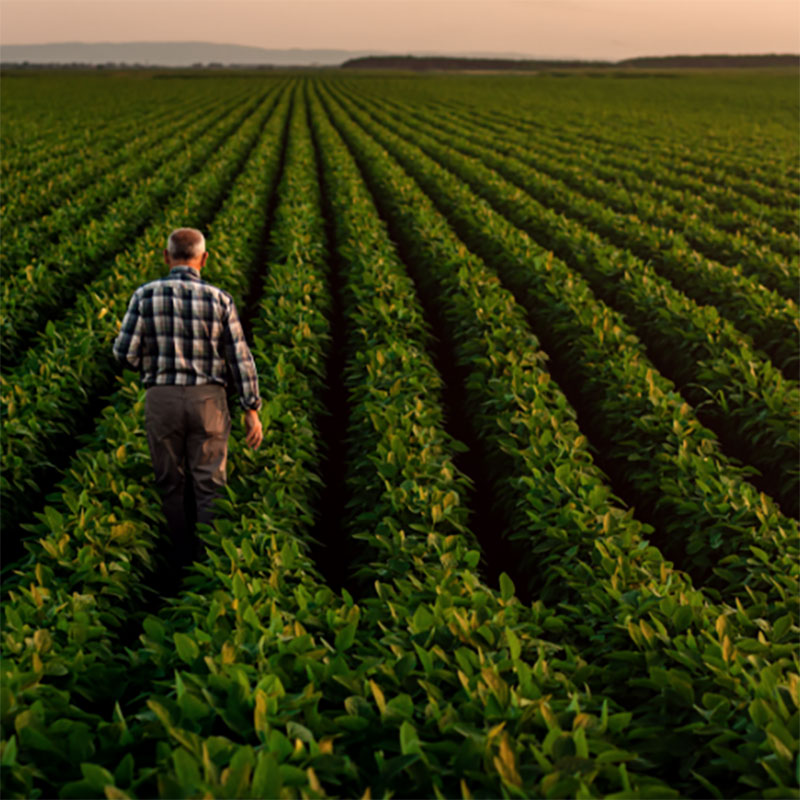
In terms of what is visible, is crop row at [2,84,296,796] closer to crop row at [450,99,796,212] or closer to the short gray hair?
the short gray hair

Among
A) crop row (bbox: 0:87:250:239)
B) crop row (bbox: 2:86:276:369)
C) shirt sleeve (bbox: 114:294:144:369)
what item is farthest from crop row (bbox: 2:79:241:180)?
shirt sleeve (bbox: 114:294:144:369)

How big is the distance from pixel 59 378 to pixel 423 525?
4118 mm

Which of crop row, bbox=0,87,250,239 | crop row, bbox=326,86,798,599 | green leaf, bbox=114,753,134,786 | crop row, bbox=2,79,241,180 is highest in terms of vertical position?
crop row, bbox=2,79,241,180

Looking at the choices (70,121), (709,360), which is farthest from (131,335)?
(70,121)

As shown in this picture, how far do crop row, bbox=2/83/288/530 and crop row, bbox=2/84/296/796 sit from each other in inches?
16.5

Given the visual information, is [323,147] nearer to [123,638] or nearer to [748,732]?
[123,638]

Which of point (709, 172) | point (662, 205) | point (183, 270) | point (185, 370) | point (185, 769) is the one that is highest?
point (709, 172)

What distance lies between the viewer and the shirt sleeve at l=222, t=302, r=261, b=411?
A: 519 centimetres

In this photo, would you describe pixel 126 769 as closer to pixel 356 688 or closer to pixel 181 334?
pixel 356 688

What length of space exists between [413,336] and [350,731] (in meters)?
6.63

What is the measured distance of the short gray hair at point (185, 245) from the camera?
199 inches

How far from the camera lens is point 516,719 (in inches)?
108

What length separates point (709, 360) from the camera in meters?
7.92

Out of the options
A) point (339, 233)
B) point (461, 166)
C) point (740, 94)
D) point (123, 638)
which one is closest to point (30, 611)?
point (123, 638)
